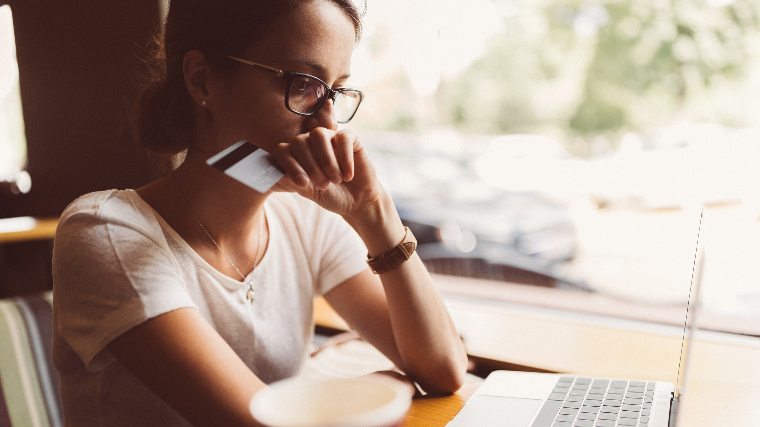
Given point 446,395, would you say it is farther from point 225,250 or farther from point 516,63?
point 516,63

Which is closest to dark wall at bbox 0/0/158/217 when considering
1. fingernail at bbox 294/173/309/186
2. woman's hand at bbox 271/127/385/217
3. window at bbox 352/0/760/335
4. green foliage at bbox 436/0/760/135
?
window at bbox 352/0/760/335

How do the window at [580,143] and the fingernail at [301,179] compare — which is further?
the window at [580,143]

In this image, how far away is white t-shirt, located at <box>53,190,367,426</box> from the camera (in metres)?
0.82

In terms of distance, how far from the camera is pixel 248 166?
77 centimetres

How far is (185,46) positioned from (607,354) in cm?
105

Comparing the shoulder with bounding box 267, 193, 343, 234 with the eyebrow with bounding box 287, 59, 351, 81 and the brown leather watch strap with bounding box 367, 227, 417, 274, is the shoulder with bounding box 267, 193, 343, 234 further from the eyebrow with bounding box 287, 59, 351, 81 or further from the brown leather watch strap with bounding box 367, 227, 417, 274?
the eyebrow with bounding box 287, 59, 351, 81

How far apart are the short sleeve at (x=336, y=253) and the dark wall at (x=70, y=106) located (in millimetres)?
1348

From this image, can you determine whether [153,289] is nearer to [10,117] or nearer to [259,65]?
[259,65]

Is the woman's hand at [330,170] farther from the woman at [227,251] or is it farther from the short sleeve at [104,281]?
the short sleeve at [104,281]

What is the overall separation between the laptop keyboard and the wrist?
34cm

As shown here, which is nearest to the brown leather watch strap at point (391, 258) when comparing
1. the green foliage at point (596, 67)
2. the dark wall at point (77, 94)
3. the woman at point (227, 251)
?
the woman at point (227, 251)

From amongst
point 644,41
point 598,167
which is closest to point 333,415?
point 598,167

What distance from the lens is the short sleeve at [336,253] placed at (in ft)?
3.80

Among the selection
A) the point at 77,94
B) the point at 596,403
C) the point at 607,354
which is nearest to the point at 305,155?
the point at 596,403
